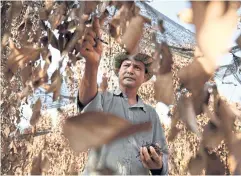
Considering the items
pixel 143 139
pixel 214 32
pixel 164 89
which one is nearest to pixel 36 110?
pixel 164 89

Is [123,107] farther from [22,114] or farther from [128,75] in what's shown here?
[22,114]

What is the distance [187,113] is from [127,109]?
0.86 meters

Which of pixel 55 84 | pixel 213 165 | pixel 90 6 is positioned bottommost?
Answer: pixel 213 165

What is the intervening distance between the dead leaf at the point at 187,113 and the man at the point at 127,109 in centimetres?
30

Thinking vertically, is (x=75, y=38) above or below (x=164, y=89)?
above

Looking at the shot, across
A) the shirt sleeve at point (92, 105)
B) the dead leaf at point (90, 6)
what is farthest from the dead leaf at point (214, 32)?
the shirt sleeve at point (92, 105)

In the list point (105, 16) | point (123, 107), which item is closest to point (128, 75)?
point (123, 107)

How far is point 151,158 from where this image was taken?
1044 mm

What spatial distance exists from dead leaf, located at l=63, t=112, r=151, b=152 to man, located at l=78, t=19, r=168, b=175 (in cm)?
34

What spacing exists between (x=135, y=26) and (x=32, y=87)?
233mm

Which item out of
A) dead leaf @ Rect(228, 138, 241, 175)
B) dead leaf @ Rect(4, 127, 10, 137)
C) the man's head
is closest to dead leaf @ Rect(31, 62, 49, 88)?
dead leaf @ Rect(228, 138, 241, 175)

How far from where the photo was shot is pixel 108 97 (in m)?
1.22

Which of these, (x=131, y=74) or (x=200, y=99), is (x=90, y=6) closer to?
(x=200, y=99)

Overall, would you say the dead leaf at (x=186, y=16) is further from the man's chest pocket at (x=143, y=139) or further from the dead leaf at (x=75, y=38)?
the man's chest pocket at (x=143, y=139)
